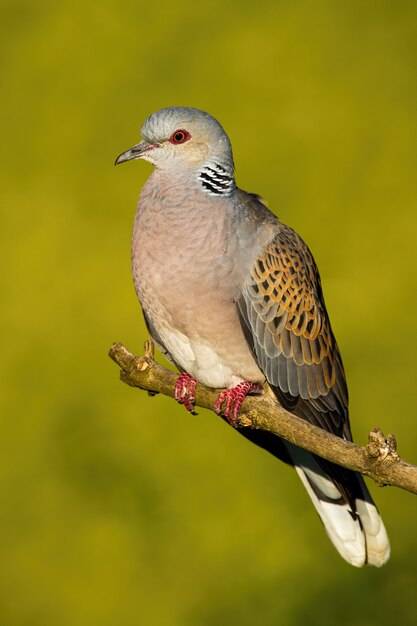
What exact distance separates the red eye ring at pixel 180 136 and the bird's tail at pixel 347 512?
89 cm

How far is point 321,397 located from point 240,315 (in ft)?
1.18

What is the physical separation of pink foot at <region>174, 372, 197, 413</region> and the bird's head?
1.67ft

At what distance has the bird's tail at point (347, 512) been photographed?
270 centimetres

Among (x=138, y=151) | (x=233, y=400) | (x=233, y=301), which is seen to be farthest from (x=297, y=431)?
(x=138, y=151)

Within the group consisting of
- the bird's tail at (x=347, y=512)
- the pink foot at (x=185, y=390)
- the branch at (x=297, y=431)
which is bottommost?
the branch at (x=297, y=431)

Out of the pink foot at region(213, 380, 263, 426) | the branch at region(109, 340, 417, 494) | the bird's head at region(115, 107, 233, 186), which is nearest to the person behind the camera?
the branch at region(109, 340, 417, 494)

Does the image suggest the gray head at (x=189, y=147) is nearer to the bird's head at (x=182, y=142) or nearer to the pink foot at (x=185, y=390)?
the bird's head at (x=182, y=142)

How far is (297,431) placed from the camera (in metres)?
2.22

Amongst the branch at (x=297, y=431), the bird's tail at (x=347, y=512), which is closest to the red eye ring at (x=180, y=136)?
the branch at (x=297, y=431)

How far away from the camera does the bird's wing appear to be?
2.51 metres

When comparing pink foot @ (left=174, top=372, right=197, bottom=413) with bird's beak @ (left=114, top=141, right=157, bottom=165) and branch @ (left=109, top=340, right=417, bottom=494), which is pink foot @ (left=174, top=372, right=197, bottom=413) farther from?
bird's beak @ (left=114, top=141, right=157, bottom=165)

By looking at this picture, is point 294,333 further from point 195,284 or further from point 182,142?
point 182,142

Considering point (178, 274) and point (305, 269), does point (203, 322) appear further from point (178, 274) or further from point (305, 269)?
point (305, 269)

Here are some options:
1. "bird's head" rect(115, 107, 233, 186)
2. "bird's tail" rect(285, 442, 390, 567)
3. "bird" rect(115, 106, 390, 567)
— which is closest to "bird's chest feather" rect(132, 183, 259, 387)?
"bird" rect(115, 106, 390, 567)
